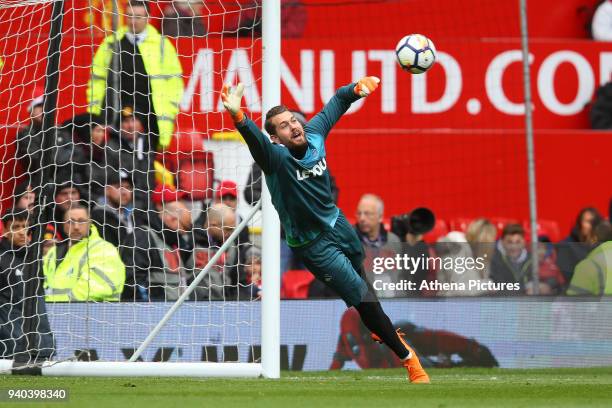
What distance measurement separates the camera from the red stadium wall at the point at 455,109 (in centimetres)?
1451

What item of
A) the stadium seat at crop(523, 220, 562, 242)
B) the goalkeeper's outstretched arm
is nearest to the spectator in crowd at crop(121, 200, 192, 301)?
the goalkeeper's outstretched arm

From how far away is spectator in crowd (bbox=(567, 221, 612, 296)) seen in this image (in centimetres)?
1116

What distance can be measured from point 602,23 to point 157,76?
7.06 meters

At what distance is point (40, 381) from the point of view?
9.03m

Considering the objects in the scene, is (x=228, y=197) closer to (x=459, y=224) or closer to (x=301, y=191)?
(x=301, y=191)

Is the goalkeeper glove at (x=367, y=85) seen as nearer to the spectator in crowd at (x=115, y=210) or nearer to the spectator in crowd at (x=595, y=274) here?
the spectator in crowd at (x=115, y=210)

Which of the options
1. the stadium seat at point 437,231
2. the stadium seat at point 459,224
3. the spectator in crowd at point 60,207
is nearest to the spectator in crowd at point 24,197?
the spectator in crowd at point 60,207

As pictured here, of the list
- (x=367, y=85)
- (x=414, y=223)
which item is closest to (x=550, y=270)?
(x=414, y=223)

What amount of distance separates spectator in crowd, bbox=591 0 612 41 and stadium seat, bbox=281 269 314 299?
6.29 metres

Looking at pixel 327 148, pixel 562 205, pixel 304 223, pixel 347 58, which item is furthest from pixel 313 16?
pixel 304 223

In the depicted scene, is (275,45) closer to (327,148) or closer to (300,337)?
(300,337)

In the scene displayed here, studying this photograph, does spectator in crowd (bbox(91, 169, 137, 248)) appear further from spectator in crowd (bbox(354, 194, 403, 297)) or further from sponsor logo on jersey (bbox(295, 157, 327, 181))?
sponsor logo on jersey (bbox(295, 157, 327, 181))

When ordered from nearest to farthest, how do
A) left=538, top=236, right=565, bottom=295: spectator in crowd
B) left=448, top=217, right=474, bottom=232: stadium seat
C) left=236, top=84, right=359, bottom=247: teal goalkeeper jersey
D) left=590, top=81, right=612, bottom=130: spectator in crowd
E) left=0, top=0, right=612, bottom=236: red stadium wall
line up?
left=236, top=84, right=359, bottom=247: teal goalkeeper jersey < left=538, top=236, right=565, bottom=295: spectator in crowd < left=448, top=217, right=474, bottom=232: stadium seat < left=0, top=0, right=612, bottom=236: red stadium wall < left=590, top=81, right=612, bottom=130: spectator in crowd

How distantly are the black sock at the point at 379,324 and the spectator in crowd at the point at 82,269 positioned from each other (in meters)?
2.53
